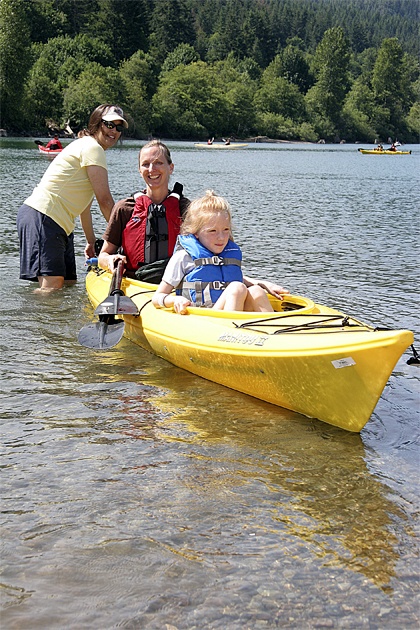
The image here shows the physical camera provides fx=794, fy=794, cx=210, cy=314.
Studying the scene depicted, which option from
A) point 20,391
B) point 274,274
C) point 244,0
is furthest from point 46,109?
point 244,0

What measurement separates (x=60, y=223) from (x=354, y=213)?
11481 millimetres

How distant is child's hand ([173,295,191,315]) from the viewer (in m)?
5.26

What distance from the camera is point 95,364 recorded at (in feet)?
18.5

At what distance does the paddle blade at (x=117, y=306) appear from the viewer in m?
5.80

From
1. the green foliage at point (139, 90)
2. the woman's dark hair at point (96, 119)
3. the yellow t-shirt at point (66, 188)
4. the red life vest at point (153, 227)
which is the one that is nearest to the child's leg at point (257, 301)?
the red life vest at point (153, 227)

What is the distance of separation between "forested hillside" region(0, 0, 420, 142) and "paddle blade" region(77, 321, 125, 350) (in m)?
53.8

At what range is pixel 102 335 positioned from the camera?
5789 mm

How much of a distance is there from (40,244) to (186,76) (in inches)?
3319

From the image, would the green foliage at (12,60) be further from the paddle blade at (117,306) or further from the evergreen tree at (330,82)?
the paddle blade at (117,306)

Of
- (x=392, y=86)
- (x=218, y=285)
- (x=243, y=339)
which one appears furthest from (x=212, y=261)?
(x=392, y=86)

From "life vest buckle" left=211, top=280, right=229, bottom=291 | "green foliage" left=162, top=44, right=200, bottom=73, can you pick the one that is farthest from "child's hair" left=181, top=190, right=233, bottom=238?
"green foliage" left=162, top=44, right=200, bottom=73

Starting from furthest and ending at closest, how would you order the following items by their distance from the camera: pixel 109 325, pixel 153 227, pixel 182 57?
pixel 182 57 → pixel 153 227 → pixel 109 325

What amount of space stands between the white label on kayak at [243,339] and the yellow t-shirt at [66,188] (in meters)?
2.59

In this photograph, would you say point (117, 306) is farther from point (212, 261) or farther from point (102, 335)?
point (212, 261)
